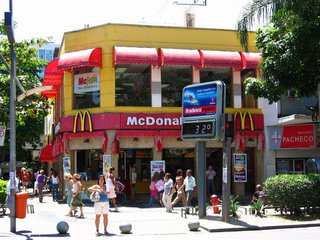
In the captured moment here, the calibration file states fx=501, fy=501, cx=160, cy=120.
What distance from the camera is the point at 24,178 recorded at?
31969 millimetres

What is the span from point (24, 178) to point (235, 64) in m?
15.3

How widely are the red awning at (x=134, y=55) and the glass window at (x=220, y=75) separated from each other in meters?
3.59

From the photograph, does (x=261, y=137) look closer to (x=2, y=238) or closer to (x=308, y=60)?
(x=308, y=60)

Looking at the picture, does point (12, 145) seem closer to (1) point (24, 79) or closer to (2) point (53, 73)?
(2) point (53, 73)

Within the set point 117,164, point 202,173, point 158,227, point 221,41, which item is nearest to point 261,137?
point 221,41

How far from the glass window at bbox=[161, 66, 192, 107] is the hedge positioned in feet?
32.8

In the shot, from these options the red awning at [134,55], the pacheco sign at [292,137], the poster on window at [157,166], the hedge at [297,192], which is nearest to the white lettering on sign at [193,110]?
the hedge at [297,192]

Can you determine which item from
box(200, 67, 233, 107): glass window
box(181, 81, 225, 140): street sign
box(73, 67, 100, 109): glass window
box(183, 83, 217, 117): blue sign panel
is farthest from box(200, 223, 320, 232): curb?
box(73, 67, 100, 109): glass window

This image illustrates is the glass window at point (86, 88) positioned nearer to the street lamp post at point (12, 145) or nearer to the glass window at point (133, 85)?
the glass window at point (133, 85)

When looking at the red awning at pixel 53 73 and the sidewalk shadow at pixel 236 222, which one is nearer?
the sidewalk shadow at pixel 236 222

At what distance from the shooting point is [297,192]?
17469 mm

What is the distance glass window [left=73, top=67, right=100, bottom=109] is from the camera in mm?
Result: 26234

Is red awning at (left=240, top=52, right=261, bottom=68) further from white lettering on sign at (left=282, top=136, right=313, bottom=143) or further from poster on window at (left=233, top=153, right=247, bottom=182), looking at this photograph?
poster on window at (left=233, top=153, right=247, bottom=182)

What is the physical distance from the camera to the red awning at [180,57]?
2547 centimetres
